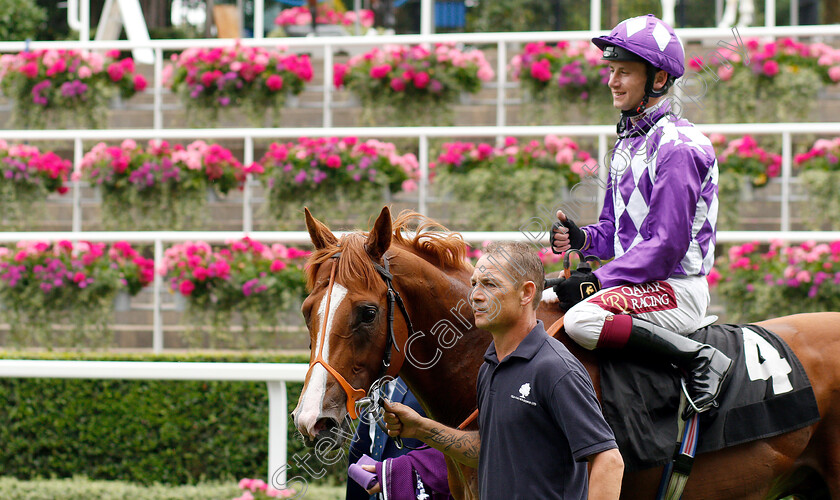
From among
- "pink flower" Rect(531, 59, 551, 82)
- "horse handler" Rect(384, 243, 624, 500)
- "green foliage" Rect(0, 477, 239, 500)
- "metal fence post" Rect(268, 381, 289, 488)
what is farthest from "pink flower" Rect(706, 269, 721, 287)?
"horse handler" Rect(384, 243, 624, 500)

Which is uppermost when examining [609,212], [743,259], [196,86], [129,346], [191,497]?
[196,86]

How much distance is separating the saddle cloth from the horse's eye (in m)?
0.68

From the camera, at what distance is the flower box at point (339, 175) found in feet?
20.5

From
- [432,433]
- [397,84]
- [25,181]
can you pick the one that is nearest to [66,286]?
[25,181]

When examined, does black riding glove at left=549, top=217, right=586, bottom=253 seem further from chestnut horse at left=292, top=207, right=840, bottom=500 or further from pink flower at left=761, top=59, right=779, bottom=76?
pink flower at left=761, top=59, right=779, bottom=76

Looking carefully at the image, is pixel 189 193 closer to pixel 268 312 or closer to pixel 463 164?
pixel 268 312

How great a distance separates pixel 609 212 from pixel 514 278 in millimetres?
1074

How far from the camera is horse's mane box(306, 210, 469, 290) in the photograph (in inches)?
90.6

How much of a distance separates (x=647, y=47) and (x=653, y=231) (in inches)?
21.7

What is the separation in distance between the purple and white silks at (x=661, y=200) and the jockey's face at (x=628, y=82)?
0.06 meters

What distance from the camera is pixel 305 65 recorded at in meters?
7.53

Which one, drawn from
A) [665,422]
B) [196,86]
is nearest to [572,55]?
[196,86]

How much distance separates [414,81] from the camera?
721 centimetres

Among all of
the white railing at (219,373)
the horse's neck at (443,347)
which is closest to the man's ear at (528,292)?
the horse's neck at (443,347)
